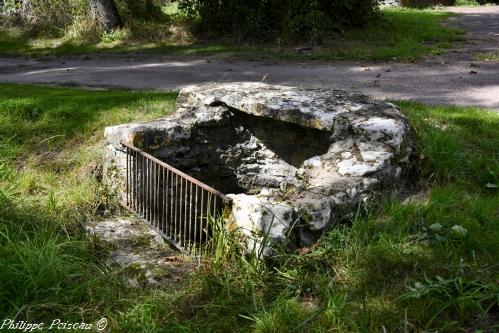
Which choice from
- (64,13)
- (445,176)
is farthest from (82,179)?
(64,13)

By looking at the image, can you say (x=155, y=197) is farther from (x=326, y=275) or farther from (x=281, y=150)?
(x=326, y=275)

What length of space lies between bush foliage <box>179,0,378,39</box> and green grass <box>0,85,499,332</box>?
8922 millimetres

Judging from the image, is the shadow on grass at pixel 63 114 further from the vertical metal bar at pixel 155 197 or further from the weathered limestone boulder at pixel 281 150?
the vertical metal bar at pixel 155 197

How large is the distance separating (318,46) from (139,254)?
9927 millimetres

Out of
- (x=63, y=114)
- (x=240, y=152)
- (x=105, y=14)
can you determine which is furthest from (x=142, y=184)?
(x=105, y=14)

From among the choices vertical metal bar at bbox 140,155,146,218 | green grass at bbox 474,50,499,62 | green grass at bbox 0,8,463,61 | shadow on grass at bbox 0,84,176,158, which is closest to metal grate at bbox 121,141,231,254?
vertical metal bar at bbox 140,155,146,218

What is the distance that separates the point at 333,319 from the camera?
9.79ft

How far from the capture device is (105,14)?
15562mm

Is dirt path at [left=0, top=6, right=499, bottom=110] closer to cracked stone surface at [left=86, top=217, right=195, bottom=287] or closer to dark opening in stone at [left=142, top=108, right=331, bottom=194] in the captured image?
dark opening in stone at [left=142, top=108, right=331, bottom=194]

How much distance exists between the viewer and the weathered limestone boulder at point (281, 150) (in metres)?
3.76

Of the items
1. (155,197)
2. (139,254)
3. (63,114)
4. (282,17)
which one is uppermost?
(282,17)

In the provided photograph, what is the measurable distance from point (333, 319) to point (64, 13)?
52.1 feet

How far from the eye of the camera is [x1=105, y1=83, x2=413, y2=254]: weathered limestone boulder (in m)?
3.76

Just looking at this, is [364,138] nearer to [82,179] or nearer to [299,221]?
[299,221]
